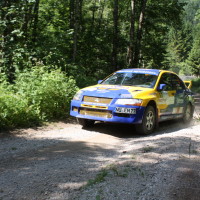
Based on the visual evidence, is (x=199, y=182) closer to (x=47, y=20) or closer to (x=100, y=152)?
(x=100, y=152)

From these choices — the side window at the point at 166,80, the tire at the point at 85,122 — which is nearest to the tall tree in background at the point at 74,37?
the tire at the point at 85,122

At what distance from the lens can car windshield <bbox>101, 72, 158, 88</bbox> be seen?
27.8 feet

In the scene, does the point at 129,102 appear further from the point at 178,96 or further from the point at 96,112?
the point at 178,96

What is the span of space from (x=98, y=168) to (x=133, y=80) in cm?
450

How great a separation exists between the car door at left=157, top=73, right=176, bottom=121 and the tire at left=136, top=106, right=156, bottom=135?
1.30ft

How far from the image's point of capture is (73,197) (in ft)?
11.6

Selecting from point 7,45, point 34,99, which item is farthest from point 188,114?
point 7,45

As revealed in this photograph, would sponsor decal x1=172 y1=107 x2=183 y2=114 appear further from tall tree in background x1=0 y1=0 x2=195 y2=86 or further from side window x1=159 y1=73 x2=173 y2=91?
tall tree in background x1=0 y1=0 x2=195 y2=86

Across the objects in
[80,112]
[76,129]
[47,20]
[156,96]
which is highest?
[47,20]

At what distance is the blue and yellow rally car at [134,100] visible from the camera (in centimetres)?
739

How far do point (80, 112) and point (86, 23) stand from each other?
20342 mm

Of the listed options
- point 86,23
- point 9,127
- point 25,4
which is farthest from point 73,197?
point 86,23

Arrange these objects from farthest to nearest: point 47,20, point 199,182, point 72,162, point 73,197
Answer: point 47,20
point 72,162
point 199,182
point 73,197

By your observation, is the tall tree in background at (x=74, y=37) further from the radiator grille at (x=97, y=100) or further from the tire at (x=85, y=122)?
the radiator grille at (x=97, y=100)
